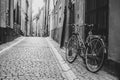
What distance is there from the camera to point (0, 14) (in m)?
15.6

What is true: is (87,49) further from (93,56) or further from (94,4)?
(94,4)

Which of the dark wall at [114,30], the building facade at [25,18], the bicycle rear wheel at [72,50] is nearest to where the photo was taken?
the dark wall at [114,30]

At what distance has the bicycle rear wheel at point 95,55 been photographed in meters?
4.50

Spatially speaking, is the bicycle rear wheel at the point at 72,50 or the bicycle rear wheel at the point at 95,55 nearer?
the bicycle rear wheel at the point at 95,55

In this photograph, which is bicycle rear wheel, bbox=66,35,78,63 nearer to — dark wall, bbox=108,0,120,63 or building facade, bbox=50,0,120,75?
building facade, bbox=50,0,120,75

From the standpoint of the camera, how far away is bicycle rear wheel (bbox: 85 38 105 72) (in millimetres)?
4496

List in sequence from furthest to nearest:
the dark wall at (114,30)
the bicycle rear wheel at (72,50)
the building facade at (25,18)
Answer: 1. the building facade at (25,18)
2. the bicycle rear wheel at (72,50)
3. the dark wall at (114,30)

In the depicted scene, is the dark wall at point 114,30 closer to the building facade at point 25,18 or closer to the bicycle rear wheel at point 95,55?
the bicycle rear wheel at point 95,55

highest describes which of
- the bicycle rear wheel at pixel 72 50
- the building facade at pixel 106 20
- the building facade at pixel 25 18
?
the building facade at pixel 25 18

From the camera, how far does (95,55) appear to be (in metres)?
4.76

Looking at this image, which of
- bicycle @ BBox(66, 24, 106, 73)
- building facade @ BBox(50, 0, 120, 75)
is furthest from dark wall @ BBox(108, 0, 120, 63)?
bicycle @ BBox(66, 24, 106, 73)

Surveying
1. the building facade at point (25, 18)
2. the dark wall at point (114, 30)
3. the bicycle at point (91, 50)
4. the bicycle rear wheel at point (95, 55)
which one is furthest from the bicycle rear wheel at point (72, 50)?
the building facade at point (25, 18)

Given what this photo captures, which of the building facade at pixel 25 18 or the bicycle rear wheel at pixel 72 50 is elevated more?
the building facade at pixel 25 18

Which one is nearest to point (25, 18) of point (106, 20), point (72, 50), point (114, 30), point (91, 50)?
point (72, 50)
